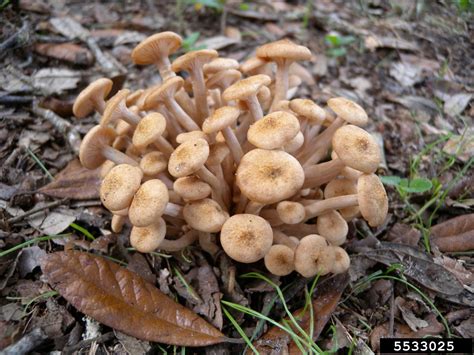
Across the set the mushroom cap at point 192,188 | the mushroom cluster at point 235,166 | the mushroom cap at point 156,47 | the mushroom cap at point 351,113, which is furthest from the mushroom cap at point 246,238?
the mushroom cap at point 156,47

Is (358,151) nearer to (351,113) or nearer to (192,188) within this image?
(351,113)

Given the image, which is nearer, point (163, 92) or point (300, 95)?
point (163, 92)

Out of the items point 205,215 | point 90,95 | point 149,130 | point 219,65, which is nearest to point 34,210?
point 90,95

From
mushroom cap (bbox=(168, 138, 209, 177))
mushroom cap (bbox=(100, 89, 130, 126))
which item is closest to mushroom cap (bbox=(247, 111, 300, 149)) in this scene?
mushroom cap (bbox=(168, 138, 209, 177))

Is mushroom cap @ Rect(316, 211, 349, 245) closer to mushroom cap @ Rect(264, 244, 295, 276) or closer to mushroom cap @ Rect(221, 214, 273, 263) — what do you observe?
mushroom cap @ Rect(264, 244, 295, 276)

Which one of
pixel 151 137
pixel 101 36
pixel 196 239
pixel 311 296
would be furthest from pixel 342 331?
pixel 101 36
